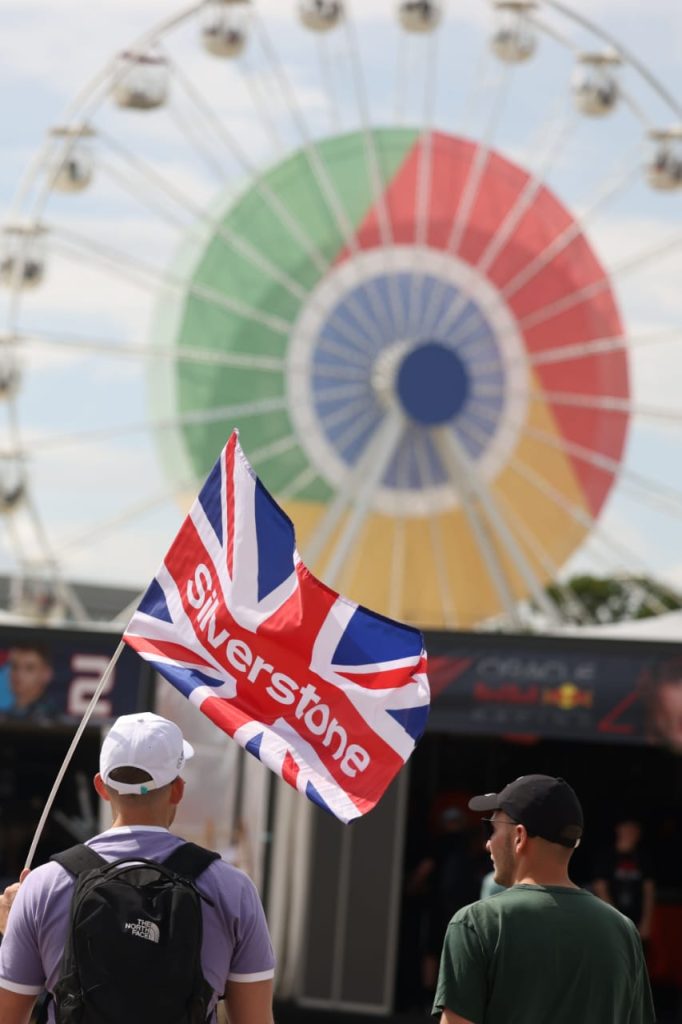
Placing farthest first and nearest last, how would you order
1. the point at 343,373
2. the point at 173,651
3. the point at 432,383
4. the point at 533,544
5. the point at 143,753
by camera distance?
the point at 533,544
the point at 343,373
the point at 432,383
the point at 173,651
the point at 143,753

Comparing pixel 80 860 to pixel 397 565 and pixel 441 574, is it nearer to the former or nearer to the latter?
pixel 397 565

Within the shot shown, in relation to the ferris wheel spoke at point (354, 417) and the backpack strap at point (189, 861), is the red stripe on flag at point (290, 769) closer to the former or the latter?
the backpack strap at point (189, 861)

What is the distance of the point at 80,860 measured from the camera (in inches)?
140

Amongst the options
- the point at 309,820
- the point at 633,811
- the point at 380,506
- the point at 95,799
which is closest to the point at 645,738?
Answer: the point at 309,820

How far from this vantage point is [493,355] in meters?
18.0

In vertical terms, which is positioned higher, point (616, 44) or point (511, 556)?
point (616, 44)

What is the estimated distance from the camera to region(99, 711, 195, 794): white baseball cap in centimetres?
367

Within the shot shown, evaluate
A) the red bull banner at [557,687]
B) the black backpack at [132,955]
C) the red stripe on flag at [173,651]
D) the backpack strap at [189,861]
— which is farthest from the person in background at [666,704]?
the black backpack at [132,955]

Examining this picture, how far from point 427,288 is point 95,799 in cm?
590

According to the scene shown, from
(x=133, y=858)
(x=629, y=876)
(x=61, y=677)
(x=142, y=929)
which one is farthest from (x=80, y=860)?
(x=61, y=677)

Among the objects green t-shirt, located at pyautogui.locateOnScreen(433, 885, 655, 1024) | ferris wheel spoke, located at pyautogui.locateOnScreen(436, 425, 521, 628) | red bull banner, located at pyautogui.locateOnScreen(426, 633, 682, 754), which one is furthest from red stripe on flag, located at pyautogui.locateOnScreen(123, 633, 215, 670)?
ferris wheel spoke, located at pyautogui.locateOnScreen(436, 425, 521, 628)

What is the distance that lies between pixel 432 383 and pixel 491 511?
1.28 m

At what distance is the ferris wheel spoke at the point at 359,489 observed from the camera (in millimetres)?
16938

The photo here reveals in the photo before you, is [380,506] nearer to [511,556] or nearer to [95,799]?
[511,556]
